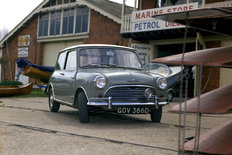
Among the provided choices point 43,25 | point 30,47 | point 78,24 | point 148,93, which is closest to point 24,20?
point 43,25

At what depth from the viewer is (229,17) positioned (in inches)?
135

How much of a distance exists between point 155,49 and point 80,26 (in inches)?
274

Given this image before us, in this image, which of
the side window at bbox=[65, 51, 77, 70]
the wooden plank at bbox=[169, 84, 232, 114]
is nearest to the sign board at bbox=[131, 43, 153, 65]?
the side window at bbox=[65, 51, 77, 70]

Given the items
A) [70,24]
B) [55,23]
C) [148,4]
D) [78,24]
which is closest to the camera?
[148,4]

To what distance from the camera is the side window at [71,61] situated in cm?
785

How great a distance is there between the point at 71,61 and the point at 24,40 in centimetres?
2270

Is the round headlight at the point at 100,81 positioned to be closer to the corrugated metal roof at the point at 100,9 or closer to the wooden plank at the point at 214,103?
the wooden plank at the point at 214,103

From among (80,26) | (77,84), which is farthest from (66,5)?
(77,84)

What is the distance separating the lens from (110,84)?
6598mm

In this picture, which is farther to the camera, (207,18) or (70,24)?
(70,24)

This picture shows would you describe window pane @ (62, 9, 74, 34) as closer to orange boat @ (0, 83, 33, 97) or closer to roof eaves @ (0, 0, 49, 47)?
roof eaves @ (0, 0, 49, 47)

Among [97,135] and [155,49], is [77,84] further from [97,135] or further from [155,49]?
[155,49]

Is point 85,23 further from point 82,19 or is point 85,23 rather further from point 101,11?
point 101,11

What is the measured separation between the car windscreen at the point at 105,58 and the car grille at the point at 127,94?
105 centimetres
